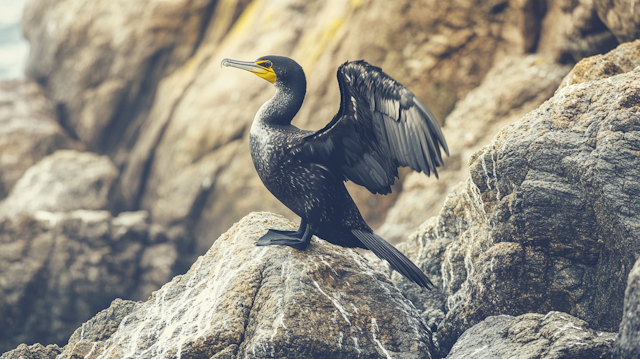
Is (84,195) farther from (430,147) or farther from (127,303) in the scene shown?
(430,147)

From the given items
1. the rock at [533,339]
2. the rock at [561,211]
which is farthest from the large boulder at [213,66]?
the rock at [533,339]

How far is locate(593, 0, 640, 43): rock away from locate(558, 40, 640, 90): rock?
760 millimetres

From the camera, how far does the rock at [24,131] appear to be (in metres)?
9.48

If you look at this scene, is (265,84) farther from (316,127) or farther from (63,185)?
(63,185)

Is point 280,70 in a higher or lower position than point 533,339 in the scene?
higher

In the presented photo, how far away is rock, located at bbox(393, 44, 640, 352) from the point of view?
2760mm

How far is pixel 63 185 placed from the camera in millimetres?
9180

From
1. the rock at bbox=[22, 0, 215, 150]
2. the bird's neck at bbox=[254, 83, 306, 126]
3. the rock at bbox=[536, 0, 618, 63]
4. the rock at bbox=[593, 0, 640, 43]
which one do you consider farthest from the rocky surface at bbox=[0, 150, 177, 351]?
the rock at bbox=[593, 0, 640, 43]

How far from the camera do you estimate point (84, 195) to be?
9.32m

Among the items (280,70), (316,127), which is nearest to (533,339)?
(280,70)

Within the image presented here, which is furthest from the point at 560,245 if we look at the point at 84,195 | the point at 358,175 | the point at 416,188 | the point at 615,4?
the point at 84,195

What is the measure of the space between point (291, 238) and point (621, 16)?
3.68 m

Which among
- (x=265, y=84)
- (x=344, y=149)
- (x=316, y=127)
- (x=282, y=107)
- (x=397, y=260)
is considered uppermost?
(x=265, y=84)

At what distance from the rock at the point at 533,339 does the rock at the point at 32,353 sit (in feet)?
8.86
